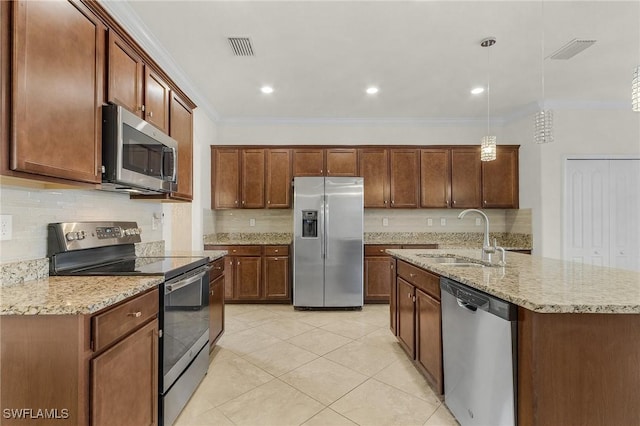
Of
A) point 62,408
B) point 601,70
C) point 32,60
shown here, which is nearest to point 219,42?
point 32,60

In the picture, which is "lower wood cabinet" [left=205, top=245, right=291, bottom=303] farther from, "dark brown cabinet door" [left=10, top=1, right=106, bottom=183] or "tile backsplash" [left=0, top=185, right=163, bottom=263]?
"dark brown cabinet door" [left=10, top=1, right=106, bottom=183]

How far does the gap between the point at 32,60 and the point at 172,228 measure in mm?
2341

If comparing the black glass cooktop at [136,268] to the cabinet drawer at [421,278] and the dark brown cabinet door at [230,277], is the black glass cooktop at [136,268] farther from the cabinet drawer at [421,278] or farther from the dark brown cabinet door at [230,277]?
the dark brown cabinet door at [230,277]

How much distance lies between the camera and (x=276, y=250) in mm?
4328

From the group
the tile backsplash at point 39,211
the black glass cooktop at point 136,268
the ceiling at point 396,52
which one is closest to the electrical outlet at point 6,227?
the tile backsplash at point 39,211

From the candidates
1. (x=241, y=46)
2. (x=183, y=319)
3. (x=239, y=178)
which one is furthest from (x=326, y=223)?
Answer: (x=183, y=319)

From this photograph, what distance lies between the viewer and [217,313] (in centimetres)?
274

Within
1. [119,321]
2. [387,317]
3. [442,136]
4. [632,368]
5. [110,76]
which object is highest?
[442,136]

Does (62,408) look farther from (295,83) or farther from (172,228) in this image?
(295,83)

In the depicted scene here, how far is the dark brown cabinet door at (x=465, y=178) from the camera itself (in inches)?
181

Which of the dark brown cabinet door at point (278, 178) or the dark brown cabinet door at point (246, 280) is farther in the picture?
the dark brown cabinet door at point (278, 178)

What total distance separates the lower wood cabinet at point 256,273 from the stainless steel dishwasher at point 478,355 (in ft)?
8.86

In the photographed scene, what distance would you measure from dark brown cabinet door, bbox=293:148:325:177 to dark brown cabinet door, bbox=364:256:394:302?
58.2 inches

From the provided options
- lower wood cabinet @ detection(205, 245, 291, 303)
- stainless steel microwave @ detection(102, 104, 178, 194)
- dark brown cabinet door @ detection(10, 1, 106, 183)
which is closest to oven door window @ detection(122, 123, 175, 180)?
stainless steel microwave @ detection(102, 104, 178, 194)
